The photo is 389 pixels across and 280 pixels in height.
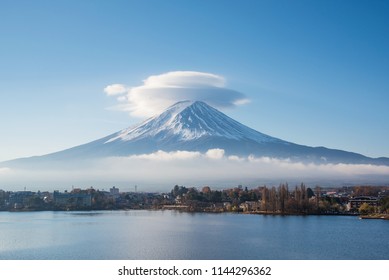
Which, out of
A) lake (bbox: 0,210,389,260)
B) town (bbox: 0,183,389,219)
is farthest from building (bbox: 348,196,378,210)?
lake (bbox: 0,210,389,260)

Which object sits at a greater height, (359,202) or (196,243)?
(359,202)

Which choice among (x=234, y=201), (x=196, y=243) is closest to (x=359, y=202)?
(x=234, y=201)

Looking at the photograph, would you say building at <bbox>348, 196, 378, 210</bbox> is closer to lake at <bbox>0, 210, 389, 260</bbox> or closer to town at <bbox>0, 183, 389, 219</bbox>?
town at <bbox>0, 183, 389, 219</bbox>

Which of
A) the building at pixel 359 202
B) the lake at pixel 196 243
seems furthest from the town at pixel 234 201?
the lake at pixel 196 243

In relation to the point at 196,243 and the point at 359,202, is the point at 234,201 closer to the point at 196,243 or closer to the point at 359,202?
the point at 359,202

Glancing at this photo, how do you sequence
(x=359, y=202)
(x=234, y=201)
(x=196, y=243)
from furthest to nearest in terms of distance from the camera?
1. (x=234, y=201)
2. (x=359, y=202)
3. (x=196, y=243)

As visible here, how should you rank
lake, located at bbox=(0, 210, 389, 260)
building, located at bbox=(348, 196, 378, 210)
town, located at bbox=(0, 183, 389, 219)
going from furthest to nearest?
building, located at bbox=(348, 196, 378, 210) < town, located at bbox=(0, 183, 389, 219) < lake, located at bbox=(0, 210, 389, 260)

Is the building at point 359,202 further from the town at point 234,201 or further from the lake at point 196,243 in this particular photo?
the lake at point 196,243

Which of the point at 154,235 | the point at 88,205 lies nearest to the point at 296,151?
the point at 88,205

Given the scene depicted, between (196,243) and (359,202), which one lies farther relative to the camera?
(359,202)
